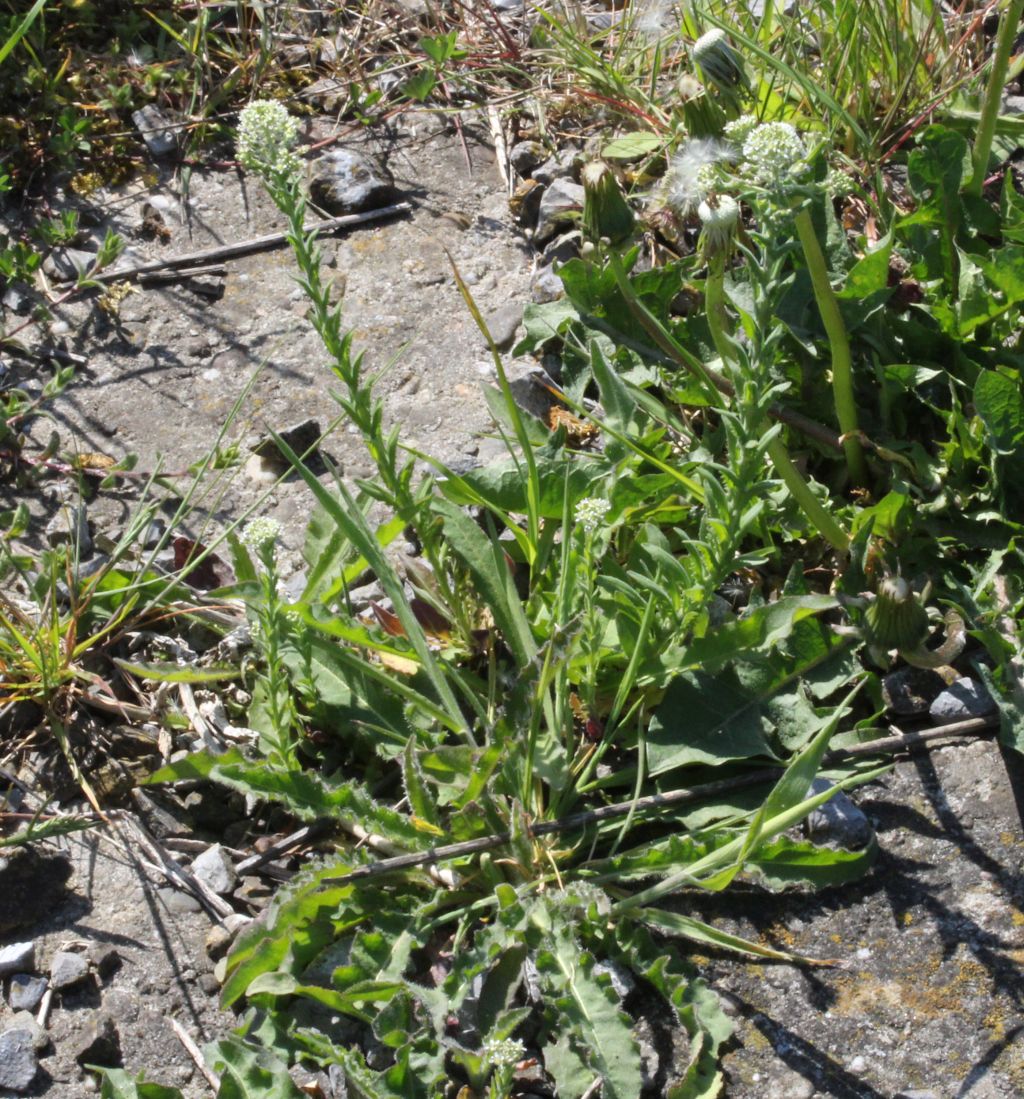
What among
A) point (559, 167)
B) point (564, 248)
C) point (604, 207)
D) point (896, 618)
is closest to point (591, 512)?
point (896, 618)

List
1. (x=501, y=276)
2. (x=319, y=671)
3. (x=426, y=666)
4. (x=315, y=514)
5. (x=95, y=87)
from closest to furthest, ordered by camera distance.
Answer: (x=426, y=666) < (x=319, y=671) < (x=315, y=514) < (x=501, y=276) < (x=95, y=87)

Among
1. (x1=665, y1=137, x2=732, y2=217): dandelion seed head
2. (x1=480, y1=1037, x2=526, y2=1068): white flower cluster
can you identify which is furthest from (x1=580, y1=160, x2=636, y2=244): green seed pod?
(x1=480, y1=1037, x2=526, y2=1068): white flower cluster

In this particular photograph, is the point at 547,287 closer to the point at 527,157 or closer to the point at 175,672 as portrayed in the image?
the point at 527,157

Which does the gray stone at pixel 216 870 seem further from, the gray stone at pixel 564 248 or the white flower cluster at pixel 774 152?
the gray stone at pixel 564 248

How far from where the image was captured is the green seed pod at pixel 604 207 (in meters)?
2.76

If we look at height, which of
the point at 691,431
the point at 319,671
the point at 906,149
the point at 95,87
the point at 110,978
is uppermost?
the point at 95,87

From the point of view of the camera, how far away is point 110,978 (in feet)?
6.98

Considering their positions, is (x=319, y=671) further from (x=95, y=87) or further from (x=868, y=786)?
(x=95, y=87)

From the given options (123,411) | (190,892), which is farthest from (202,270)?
(190,892)

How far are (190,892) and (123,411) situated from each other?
54.4 inches

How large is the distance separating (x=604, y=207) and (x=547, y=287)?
41cm

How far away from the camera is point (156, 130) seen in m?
3.69

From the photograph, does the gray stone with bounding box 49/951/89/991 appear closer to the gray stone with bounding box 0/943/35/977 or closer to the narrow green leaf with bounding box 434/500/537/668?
the gray stone with bounding box 0/943/35/977

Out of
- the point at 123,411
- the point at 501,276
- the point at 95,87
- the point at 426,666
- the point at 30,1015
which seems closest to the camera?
the point at 30,1015
